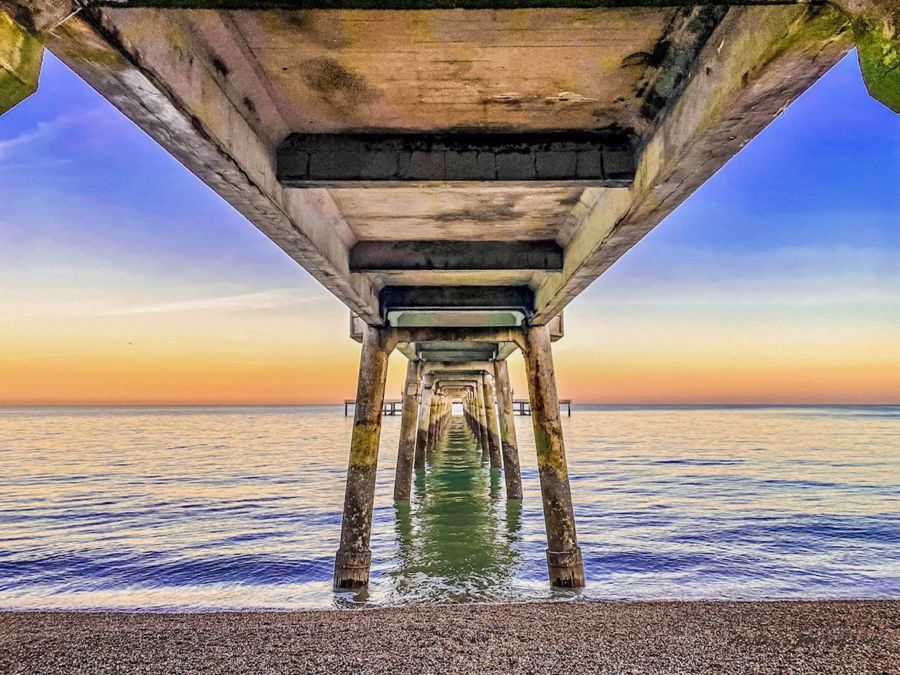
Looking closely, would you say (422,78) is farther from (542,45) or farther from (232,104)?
(232,104)

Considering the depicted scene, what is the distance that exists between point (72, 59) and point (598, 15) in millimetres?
2261

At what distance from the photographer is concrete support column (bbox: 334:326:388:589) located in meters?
8.81

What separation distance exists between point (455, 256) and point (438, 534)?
793cm

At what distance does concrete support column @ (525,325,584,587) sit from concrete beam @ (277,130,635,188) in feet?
17.6

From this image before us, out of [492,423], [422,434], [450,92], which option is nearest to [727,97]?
[450,92]

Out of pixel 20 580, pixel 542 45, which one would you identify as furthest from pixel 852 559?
pixel 20 580

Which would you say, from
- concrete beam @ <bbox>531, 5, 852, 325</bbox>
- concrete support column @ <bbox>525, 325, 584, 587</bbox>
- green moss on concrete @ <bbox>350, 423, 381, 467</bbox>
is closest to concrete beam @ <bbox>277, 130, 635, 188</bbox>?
concrete beam @ <bbox>531, 5, 852, 325</bbox>

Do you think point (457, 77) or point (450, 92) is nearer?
point (457, 77)

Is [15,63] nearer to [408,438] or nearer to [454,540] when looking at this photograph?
[454,540]

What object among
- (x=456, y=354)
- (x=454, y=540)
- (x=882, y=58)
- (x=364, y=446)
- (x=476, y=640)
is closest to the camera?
(x=882, y=58)

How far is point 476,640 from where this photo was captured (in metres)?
4.90

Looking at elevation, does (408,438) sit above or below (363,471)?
above

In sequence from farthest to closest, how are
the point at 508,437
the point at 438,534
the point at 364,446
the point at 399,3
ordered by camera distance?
the point at 508,437, the point at 438,534, the point at 364,446, the point at 399,3

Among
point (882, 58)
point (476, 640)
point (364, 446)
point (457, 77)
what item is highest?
point (457, 77)
